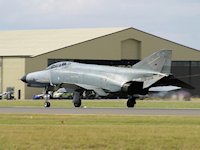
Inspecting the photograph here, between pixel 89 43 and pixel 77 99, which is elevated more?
pixel 89 43

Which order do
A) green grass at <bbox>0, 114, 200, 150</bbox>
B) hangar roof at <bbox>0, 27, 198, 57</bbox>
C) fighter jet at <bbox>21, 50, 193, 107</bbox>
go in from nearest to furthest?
green grass at <bbox>0, 114, 200, 150</bbox> → fighter jet at <bbox>21, 50, 193, 107</bbox> → hangar roof at <bbox>0, 27, 198, 57</bbox>

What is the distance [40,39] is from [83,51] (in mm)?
11046

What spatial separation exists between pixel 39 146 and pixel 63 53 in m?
79.3

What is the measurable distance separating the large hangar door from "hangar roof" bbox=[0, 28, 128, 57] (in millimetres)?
2396

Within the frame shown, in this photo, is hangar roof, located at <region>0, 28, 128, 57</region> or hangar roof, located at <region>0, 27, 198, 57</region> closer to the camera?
hangar roof, located at <region>0, 27, 198, 57</region>

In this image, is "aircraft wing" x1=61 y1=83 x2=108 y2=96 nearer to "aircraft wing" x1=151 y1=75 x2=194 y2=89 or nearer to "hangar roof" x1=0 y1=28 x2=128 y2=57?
"aircraft wing" x1=151 y1=75 x2=194 y2=89

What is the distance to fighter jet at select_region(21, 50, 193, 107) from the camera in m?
58.4

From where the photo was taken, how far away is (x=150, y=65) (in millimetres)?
58812

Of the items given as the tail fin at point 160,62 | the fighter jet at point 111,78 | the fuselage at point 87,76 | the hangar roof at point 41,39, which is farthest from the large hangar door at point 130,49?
the tail fin at point 160,62

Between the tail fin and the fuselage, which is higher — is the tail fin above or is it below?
above

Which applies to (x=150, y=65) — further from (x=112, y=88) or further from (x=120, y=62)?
(x=120, y=62)

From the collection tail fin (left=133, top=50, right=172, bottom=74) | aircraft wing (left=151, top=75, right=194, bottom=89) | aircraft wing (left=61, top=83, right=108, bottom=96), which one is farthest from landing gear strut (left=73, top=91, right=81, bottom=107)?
aircraft wing (left=151, top=75, right=194, bottom=89)

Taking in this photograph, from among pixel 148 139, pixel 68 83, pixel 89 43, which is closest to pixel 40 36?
pixel 89 43

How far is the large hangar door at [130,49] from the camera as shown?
111050 mm
